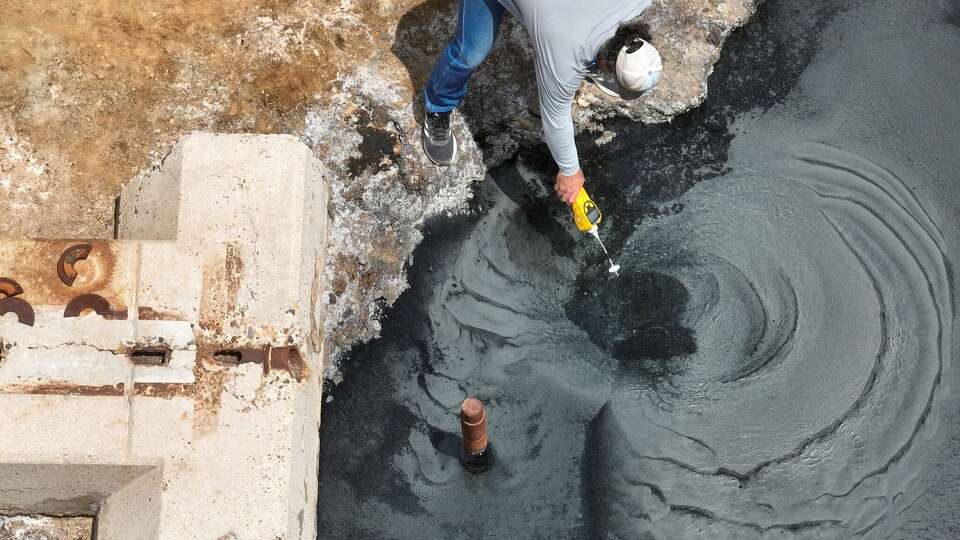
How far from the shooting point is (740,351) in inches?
132

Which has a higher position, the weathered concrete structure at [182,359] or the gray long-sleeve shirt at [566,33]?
the gray long-sleeve shirt at [566,33]

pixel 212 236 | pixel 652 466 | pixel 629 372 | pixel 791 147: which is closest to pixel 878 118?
pixel 791 147

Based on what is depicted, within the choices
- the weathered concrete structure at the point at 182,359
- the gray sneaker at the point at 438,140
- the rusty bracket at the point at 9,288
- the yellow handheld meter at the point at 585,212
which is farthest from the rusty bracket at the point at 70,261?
the yellow handheld meter at the point at 585,212

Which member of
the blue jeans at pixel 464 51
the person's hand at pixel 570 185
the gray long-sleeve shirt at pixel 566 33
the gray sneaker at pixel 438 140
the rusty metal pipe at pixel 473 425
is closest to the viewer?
the gray long-sleeve shirt at pixel 566 33

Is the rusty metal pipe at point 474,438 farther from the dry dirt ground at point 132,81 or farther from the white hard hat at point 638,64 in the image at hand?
the dry dirt ground at point 132,81

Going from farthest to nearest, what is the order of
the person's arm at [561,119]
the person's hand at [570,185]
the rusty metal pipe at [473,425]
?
1. the person's hand at [570,185]
2. the rusty metal pipe at [473,425]
3. the person's arm at [561,119]

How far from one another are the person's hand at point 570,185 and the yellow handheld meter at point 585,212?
52 mm

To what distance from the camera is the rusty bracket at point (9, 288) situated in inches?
116

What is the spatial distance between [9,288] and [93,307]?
29 cm

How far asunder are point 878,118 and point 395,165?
2.13 m

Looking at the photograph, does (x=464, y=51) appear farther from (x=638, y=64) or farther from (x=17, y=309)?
(x=17, y=309)

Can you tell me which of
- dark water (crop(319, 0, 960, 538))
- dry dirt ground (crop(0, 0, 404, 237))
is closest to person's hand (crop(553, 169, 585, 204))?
dark water (crop(319, 0, 960, 538))

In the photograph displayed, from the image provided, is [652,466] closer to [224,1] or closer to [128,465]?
[128,465]

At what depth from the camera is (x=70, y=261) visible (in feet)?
9.80
